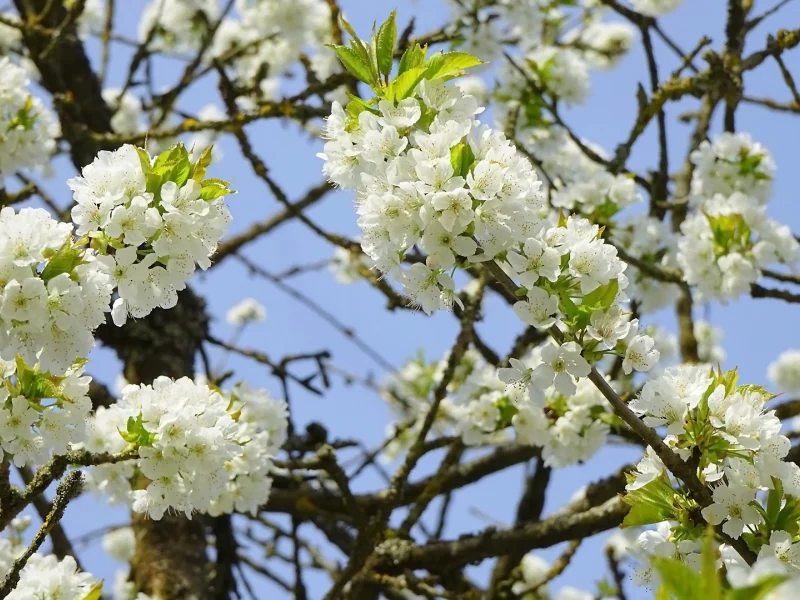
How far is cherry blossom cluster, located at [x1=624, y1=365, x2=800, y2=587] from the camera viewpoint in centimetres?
156

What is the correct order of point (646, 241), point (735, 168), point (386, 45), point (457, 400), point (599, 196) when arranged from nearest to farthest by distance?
point (386, 45) < point (457, 400) < point (599, 196) < point (646, 241) < point (735, 168)

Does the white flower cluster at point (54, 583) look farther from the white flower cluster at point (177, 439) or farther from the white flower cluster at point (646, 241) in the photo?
the white flower cluster at point (646, 241)

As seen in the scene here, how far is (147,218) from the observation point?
5.06ft

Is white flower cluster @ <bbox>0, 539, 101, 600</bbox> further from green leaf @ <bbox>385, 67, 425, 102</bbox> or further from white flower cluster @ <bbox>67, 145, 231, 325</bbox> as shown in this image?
green leaf @ <bbox>385, 67, 425, 102</bbox>

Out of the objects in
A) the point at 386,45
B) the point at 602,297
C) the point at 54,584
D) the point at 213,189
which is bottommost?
the point at 54,584

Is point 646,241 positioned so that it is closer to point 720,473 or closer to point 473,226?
point 720,473

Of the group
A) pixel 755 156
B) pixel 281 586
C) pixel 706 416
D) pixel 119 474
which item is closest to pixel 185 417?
pixel 119 474

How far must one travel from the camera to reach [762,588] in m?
0.87

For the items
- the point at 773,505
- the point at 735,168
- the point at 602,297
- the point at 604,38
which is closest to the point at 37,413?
the point at 602,297

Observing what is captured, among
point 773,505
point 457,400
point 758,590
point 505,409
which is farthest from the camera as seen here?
point 457,400

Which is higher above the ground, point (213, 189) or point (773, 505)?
point (213, 189)

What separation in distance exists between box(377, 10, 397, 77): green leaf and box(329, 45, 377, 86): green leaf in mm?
27

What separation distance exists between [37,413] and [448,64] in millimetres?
1061

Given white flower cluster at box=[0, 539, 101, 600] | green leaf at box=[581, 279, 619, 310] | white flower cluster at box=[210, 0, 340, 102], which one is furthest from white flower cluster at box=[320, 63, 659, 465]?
white flower cluster at box=[210, 0, 340, 102]
